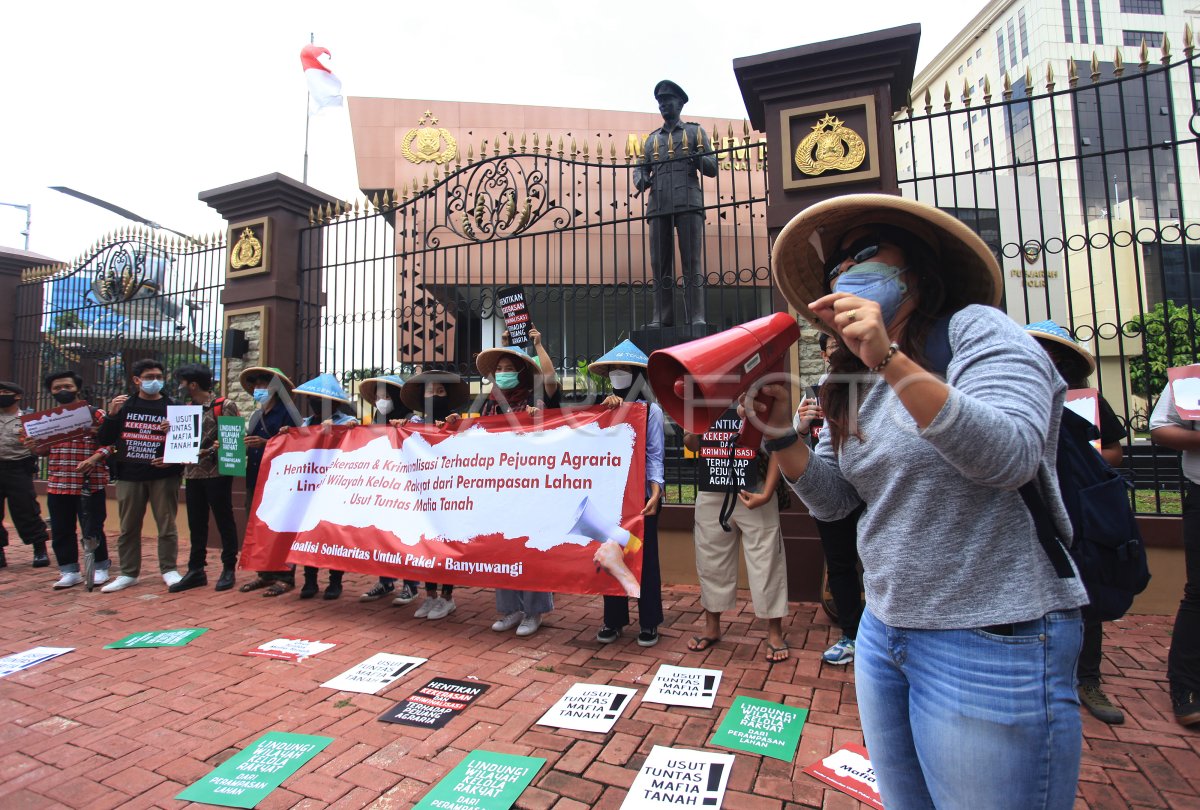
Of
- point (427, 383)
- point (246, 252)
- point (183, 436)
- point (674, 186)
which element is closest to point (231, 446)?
point (183, 436)

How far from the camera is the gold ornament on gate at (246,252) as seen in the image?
25.6 feet

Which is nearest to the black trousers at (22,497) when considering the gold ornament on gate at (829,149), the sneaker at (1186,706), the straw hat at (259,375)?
the straw hat at (259,375)

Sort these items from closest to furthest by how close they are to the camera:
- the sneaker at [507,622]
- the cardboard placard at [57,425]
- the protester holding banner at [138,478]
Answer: the sneaker at [507,622], the protester holding banner at [138,478], the cardboard placard at [57,425]

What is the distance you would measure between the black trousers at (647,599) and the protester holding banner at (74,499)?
504 cm

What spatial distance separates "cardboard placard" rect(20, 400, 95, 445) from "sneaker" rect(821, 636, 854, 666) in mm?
6998

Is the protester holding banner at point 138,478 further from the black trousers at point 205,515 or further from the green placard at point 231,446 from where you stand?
the green placard at point 231,446

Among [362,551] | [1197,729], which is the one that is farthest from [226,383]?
[1197,729]

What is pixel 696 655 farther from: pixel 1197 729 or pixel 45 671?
pixel 45 671

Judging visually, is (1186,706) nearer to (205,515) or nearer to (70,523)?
(205,515)

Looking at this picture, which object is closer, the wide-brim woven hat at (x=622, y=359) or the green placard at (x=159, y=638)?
the green placard at (x=159, y=638)

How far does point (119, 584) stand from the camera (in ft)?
18.7

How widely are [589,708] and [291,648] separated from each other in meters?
2.14

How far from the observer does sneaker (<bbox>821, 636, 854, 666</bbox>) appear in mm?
3668

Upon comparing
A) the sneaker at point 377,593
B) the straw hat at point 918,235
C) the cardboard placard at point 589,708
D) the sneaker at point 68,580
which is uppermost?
the straw hat at point 918,235
